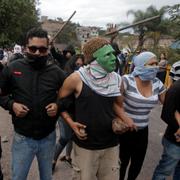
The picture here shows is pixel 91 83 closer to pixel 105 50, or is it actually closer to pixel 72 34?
pixel 105 50

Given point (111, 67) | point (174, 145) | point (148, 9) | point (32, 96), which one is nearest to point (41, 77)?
point (32, 96)

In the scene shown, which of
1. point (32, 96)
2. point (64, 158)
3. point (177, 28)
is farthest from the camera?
point (177, 28)

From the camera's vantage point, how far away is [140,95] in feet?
11.3

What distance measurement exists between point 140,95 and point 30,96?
1.15 meters

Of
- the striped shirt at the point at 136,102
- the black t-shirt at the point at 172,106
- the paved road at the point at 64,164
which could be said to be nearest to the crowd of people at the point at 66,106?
the striped shirt at the point at 136,102

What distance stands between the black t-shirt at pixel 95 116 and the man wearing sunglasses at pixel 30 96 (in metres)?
0.22

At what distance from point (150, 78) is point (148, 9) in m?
32.2

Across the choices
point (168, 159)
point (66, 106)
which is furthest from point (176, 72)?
point (66, 106)

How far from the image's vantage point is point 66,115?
3.01 meters

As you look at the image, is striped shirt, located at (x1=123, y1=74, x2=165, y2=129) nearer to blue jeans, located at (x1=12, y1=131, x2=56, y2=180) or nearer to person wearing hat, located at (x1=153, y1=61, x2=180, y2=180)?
person wearing hat, located at (x1=153, y1=61, x2=180, y2=180)

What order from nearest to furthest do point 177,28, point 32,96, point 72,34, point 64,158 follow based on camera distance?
point 32,96
point 64,158
point 177,28
point 72,34

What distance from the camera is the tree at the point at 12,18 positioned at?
103 feet

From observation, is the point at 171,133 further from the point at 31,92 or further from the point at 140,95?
the point at 31,92

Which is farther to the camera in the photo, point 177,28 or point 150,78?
point 177,28
